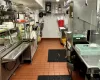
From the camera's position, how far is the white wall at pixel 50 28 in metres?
9.10

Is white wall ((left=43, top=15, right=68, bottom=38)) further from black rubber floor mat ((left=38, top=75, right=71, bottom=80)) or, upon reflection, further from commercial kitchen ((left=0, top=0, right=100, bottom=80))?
black rubber floor mat ((left=38, top=75, right=71, bottom=80))

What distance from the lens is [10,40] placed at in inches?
143

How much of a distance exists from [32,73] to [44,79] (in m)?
0.52

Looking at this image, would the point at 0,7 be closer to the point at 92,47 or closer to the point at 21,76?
the point at 21,76

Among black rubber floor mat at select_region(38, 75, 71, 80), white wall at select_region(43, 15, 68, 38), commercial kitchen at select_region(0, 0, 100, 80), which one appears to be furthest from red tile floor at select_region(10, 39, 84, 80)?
white wall at select_region(43, 15, 68, 38)

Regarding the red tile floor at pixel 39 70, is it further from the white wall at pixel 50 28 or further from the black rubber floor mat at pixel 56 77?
the white wall at pixel 50 28

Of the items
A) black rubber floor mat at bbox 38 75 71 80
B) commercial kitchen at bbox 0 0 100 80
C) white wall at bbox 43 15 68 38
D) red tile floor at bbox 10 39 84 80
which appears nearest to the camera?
commercial kitchen at bbox 0 0 100 80

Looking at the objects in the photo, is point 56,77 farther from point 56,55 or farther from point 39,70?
point 56,55

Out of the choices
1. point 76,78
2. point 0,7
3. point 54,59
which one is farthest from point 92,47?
point 54,59

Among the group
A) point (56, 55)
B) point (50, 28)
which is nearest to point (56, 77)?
point (56, 55)

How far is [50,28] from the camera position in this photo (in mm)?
9219

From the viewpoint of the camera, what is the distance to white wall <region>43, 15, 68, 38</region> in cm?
910

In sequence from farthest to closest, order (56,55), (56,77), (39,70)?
(56,55)
(39,70)
(56,77)

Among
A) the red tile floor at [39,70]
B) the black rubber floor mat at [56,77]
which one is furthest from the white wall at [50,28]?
the black rubber floor mat at [56,77]
